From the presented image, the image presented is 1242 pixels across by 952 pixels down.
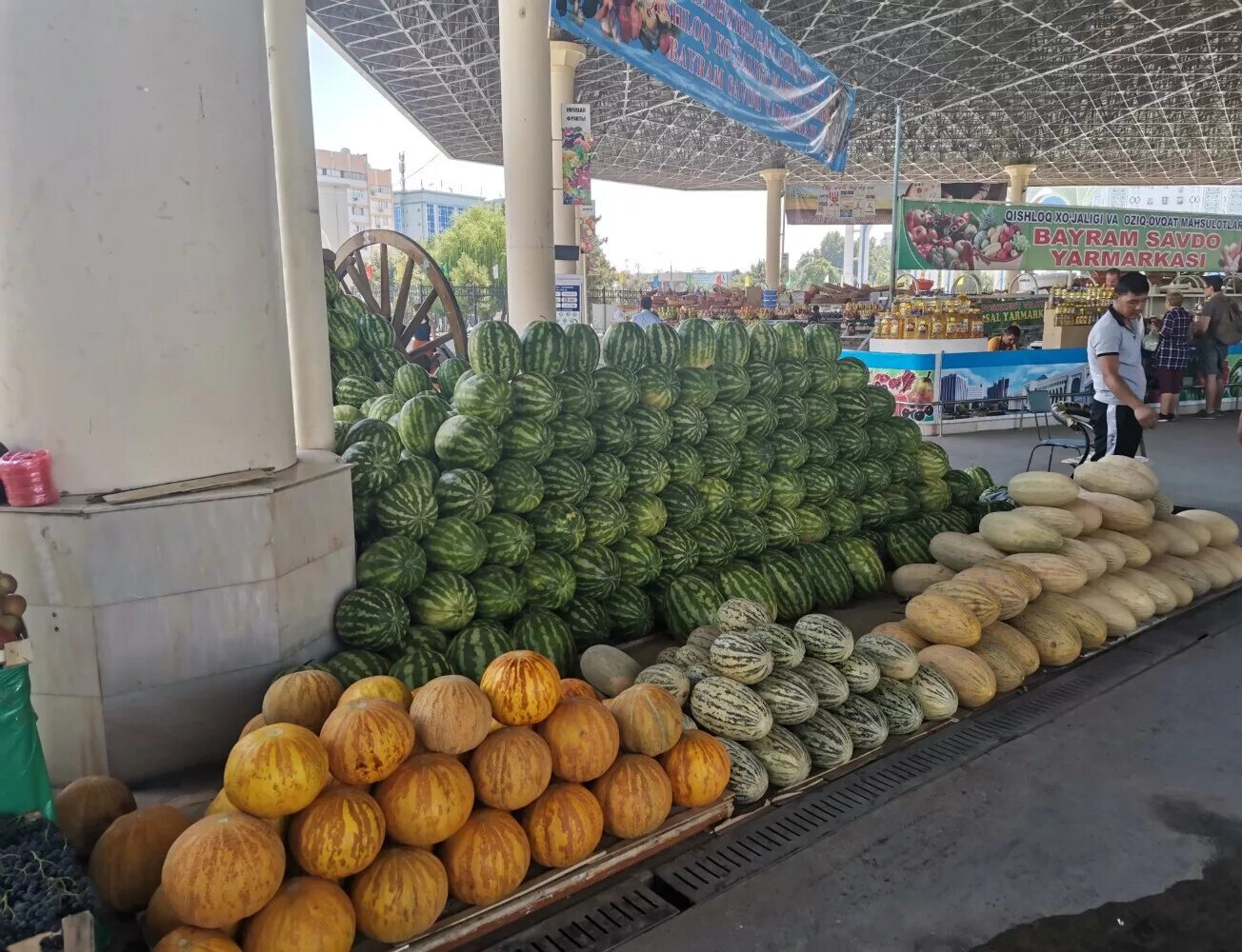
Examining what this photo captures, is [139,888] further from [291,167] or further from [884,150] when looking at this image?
[884,150]

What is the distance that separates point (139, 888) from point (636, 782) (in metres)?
1.35

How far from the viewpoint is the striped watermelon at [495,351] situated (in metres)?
4.07

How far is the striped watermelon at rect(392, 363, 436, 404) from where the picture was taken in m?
4.62

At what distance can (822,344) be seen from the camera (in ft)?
17.0

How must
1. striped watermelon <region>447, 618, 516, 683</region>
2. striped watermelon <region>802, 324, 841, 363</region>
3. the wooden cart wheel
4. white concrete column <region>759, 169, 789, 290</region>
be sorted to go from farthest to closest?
white concrete column <region>759, 169, 789, 290</region> → the wooden cart wheel → striped watermelon <region>802, 324, 841, 363</region> → striped watermelon <region>447, 618, 516, 683</region>

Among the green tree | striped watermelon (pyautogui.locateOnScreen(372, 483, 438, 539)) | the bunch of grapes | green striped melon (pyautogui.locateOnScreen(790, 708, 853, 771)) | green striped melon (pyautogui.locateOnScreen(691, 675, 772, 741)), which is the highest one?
the green tree

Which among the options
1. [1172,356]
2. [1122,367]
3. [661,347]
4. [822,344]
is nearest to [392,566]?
[661,347]

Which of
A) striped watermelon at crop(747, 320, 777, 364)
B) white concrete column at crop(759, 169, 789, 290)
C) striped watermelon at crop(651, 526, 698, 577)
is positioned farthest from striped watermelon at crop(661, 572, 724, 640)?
white concrete column at crop(759, 169, 789, 290)

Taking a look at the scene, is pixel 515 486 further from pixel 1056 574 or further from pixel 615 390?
pixel 1056 574

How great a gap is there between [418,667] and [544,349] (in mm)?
1708

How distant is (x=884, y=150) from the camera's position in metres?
33.5

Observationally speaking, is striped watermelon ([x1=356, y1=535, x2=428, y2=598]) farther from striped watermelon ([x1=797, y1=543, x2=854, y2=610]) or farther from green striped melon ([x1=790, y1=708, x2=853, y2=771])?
striped watermelon ([x1=797, y1=543, x2=854, y2=610])

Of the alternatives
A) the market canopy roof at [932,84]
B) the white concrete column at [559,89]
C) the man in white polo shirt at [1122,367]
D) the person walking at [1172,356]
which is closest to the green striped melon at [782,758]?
the man in white polo shirt at [1122,367]

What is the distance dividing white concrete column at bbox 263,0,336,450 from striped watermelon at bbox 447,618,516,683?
1082 millimetres
